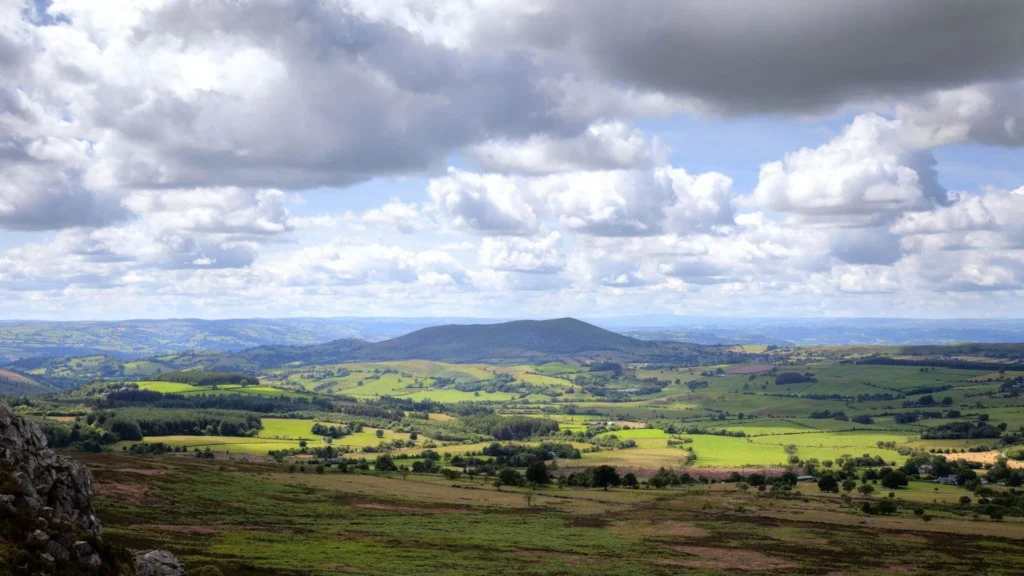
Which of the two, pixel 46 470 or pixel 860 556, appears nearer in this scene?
pixel 46 470

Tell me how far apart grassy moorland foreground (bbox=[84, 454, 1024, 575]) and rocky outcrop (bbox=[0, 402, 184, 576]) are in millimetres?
7858

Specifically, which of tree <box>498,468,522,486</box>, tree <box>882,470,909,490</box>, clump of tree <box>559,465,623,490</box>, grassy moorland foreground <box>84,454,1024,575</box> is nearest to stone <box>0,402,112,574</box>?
grassy moorland foreground <box>84,454,1024,575</box>

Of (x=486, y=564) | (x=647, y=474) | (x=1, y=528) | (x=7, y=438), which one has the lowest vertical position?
(x=647, y=474)

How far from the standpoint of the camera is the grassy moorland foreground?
2840 inches

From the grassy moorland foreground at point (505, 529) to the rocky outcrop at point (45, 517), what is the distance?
786cm

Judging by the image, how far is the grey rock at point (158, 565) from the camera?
4994cm

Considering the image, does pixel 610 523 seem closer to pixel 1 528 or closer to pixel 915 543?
pixel 915 543

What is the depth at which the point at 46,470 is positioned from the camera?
177 feet

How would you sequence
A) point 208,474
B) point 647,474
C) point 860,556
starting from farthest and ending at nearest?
point 647,474 < point 208,474 < point 860,556

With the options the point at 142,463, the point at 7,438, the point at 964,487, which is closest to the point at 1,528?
the point at 7,438

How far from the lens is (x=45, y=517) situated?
151 ft

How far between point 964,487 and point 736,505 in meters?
61.7

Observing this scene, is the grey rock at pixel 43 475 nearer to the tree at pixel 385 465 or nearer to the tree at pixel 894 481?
the tree at pixel 385 465

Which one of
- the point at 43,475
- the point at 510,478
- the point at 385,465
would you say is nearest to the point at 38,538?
the point at 43,475
